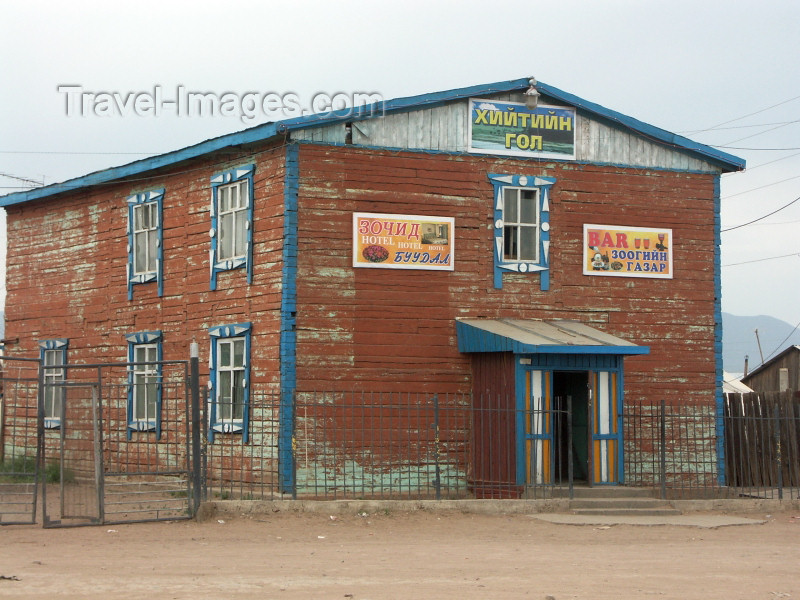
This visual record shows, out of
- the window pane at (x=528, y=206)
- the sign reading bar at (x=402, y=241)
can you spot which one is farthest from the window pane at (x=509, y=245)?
the sign reading bar at (x=402, y=241)

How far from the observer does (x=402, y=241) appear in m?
19.9

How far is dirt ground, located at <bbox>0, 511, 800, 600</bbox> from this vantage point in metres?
11.3

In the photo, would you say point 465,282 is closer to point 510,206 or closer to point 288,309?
point 510,206

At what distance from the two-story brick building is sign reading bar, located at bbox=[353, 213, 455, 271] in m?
0.03

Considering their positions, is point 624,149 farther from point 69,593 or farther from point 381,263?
point 69,593

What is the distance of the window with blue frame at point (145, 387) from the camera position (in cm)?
2283

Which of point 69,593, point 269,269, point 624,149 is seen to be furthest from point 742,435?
point 69,593

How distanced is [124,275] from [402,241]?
707 cm

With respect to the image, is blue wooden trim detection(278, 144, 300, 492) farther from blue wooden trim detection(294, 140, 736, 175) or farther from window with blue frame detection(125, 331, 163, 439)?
window with blue frame detection(125, 331, 163, 439)

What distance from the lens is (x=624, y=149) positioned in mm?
21672

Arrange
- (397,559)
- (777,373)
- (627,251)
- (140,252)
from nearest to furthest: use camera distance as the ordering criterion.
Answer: (397,559)
(627,251)
(140,252)
(777,373)

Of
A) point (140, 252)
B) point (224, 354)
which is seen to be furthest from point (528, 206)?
point (140, 252)

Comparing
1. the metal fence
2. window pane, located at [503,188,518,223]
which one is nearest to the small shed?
the metal fence

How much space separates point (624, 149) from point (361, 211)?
5348mm
